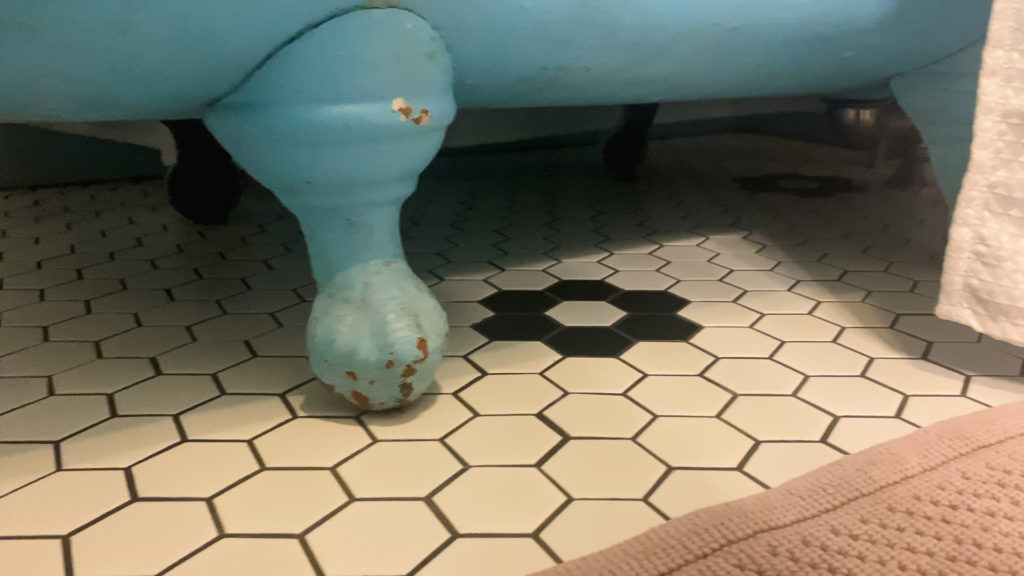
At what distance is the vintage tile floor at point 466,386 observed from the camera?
43cm

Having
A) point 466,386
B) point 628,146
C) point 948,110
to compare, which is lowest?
point 466,386

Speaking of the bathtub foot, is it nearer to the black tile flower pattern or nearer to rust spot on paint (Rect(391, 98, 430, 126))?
the black tile flower pattern

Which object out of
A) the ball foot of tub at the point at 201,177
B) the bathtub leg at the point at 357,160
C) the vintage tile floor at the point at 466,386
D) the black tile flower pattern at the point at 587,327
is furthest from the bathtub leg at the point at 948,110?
the ball foot of tub at the point at 201,177

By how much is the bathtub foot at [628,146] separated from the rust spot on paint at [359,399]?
842 millimetres

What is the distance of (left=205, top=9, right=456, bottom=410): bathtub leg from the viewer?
17.7 inches

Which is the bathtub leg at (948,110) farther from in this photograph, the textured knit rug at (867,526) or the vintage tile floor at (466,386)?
the textured knit rug at (867,526)

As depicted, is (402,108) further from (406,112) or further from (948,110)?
(948,110)

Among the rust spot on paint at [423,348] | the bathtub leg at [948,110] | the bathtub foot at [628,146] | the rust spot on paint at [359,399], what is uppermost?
the bathtub leg at [948,110]

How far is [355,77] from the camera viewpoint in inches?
17.8

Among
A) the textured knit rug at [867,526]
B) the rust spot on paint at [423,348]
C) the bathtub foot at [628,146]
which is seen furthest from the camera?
the bathtub foot at [628,146]

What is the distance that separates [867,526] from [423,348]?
0.30m

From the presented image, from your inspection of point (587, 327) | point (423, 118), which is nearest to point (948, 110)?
point (587, 327)

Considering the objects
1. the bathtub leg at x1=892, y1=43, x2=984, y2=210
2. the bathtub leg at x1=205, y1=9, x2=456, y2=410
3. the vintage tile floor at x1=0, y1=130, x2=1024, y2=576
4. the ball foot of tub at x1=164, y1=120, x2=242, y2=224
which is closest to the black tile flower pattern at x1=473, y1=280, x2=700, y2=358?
the vintage tile floor at x1=0, y1=130, x2=1024, y2=576

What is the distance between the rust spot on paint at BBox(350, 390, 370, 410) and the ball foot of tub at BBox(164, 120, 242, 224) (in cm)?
58
